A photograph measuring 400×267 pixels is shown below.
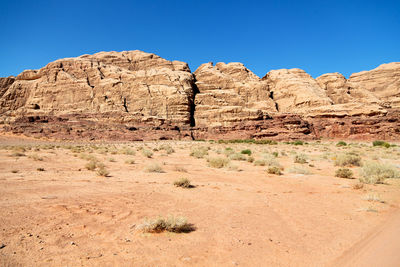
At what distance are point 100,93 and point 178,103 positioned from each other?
20861mm

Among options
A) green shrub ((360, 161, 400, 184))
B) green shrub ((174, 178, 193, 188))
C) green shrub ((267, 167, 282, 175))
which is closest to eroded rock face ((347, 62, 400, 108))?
green shrub ((360, 161, 400, 184))

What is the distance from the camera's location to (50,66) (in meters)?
64.2

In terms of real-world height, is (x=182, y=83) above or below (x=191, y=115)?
above

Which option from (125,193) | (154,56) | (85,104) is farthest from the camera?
(154,56)

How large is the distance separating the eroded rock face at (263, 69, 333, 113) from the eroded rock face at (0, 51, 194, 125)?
1144 inches

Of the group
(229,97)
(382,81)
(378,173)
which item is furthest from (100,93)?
(382,81)

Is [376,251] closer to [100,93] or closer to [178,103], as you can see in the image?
[178,103]

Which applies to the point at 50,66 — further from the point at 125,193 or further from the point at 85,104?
the point at 125,193

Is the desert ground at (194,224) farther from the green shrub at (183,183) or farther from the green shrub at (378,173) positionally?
the green shrub at (378,173)

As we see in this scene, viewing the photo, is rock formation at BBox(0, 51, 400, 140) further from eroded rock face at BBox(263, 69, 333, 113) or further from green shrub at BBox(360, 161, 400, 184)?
green shrub at BBox(360, 161, 400, 184)

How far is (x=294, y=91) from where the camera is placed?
6838 cm

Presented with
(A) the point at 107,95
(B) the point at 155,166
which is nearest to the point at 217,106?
(A) the point at 107,95

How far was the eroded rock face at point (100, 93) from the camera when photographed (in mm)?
57125

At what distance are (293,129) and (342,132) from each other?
11.5 metres
